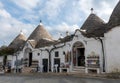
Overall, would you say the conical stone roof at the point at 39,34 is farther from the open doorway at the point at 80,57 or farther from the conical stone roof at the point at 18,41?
the open doorway at the point at 80,57

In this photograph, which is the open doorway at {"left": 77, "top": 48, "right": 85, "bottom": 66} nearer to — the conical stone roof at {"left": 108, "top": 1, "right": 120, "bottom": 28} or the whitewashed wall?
the whitewashed wall

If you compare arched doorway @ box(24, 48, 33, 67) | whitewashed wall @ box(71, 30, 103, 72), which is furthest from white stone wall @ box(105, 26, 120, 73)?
arched doorway @ box(24, 48, 33, 67)

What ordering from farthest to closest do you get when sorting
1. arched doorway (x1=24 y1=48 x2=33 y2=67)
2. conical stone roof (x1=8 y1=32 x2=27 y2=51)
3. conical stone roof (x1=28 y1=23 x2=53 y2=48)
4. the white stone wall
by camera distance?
1. conical stone roof (x1=8 y1=32 x2=27 y2=51)
2. conical stone roof (x1=28 y1=23 x2=53 y2=48)
3. arched doorway (x1=24 y1=48 x2=33 y2=67)
4. the white stone wall

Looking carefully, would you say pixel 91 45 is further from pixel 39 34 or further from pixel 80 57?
pixel 39 34

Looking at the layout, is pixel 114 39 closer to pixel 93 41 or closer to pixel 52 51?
pixel 93 41

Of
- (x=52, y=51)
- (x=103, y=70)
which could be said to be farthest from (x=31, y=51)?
(x=103, y=70)

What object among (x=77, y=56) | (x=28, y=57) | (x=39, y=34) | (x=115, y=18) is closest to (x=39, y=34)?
(x=39, y=34)

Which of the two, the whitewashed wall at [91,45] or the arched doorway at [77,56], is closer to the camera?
the whitewashed wall at [91,45]

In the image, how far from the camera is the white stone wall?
16.0 meters

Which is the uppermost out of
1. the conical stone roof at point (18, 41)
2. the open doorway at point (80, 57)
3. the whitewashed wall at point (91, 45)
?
the conical stone roof at point (18, 41)

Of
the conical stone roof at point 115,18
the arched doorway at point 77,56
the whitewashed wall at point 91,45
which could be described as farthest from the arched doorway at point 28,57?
the conical stone roof at point 115,18

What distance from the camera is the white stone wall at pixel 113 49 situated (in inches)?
631

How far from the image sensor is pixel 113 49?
16.3 meters

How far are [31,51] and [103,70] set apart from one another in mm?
12438
